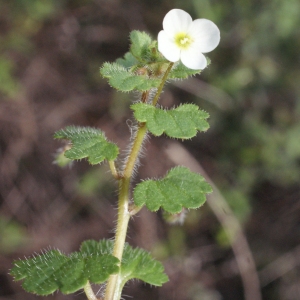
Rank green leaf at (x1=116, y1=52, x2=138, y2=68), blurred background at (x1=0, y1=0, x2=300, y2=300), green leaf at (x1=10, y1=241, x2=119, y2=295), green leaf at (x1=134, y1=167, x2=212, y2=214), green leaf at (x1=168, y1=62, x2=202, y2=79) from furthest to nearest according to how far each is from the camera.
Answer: blurred background at (x1=0, y1=0, x2=300, y2=300), green leaf at (x1=116, y1=52, x2=138, y2=68), green leaf at (x1=168, y1=62, x2=202, y2=79), green leaf at (x1=134, y1=167, x2=212, y2=214), green leaf at (x1=10, y1=241, x2=119, y2=295)

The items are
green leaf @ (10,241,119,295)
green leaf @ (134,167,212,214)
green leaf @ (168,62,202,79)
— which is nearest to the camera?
green leaf @ (10,241,119,295)

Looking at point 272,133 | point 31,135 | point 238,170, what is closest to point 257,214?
point 238,170

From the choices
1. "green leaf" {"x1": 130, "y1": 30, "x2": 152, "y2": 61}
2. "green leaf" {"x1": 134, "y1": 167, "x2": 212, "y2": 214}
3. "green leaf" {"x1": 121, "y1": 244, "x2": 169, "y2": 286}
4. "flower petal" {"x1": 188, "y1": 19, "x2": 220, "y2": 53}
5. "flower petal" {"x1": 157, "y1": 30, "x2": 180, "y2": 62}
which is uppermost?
"flower petal" {"x1": 188, "y1": 19, "x2": 220, "y2": 53}

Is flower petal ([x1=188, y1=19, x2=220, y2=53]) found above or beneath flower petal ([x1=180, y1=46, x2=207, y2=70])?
above

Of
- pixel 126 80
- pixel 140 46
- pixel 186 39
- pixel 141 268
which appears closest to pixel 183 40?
pixel 186 39

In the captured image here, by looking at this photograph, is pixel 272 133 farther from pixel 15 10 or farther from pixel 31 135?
pixel 15 10

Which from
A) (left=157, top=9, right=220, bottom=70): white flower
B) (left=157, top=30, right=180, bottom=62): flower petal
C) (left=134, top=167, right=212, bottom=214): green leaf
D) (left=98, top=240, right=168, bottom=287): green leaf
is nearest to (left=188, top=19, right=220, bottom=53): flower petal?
(left=157, top=9, right=220, bottom=70): white flower

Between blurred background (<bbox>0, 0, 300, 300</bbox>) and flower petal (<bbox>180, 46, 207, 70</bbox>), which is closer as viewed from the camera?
flower petal (<bbox>180, 46, 207, 70</bbox>)

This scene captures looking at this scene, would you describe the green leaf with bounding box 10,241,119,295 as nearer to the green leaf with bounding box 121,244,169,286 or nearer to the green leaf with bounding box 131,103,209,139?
the green leaf with bounding box 121,244,169,286
